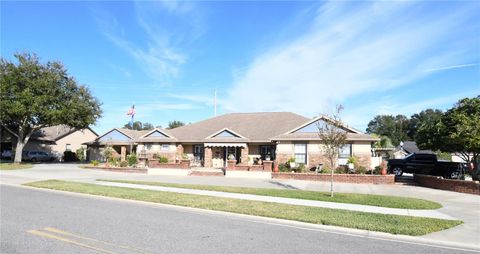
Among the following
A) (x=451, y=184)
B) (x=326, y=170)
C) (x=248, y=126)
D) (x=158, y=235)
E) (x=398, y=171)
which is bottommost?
(x=158, y=235)

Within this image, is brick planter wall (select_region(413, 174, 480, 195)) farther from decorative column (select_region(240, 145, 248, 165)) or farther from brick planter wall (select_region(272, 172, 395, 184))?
→ decorative column (select_region(240, 145, 248, 165))

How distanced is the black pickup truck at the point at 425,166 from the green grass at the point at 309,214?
54.4 ft

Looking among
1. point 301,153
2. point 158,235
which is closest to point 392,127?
point 301,153

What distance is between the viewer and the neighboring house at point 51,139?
54.3m

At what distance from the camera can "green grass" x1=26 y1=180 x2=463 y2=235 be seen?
970 cm

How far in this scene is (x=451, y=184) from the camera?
19.1 m

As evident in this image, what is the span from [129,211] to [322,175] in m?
15.0

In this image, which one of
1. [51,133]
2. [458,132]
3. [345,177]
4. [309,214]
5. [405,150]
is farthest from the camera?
[405,150]

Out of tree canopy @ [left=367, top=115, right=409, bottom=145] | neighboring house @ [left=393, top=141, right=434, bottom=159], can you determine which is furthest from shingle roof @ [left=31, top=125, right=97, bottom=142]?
tree canopy @ [left=367, top=115, right=409, bottom=145]

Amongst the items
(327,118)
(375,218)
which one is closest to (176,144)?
(327,118)

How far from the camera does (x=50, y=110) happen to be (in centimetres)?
3775

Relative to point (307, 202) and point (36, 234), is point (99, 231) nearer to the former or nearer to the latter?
point (36, 234)

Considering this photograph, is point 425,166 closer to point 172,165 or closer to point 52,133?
point 172,165

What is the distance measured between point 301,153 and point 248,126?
31.7 ft
